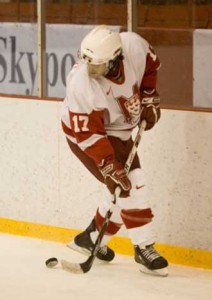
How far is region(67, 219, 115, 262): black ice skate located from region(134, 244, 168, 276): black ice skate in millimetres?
183

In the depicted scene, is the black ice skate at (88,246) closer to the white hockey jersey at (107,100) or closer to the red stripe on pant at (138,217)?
the red stripe on pant at (138,217)

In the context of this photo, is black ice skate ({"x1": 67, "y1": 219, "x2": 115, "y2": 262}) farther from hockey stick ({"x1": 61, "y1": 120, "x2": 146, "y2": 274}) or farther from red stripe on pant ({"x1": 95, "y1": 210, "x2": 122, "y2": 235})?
hockey stick ({"x1": 61, "y1": 120, "x2": 146, "y2": 274})

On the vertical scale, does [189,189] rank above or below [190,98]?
below

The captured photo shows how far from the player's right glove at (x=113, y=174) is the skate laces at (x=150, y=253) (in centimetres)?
33

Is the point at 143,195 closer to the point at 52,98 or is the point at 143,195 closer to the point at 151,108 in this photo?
the point at 151,108

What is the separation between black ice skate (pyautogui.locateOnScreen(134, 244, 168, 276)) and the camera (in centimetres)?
460

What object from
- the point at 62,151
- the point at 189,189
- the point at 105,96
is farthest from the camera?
the point at 62,151

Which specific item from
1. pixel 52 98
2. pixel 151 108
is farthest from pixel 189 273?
pixel 52 98

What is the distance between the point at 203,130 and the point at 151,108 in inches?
10.7

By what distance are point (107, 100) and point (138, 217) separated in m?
0.50

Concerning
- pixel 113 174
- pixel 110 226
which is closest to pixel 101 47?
pixel 113 174

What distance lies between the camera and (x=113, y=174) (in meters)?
4.43

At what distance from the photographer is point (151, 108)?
4.62 meters

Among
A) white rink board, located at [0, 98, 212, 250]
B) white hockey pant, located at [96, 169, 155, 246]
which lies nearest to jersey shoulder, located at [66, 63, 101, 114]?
white hockey pant, located at [96, 169, 155, 246]
